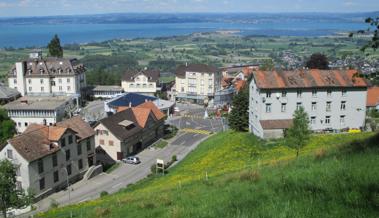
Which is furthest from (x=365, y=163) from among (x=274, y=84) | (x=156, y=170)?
(x=274, y=84)

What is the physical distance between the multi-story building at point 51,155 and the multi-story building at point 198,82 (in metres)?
46.4

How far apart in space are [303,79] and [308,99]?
7.13ft

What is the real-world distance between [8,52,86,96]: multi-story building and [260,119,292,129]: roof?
1818 inches

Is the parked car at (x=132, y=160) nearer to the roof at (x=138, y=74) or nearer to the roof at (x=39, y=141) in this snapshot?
the roof at (x=39, y=141)

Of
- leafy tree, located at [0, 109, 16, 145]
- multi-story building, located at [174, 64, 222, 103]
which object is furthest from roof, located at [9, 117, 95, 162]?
multi-story building, located at [174, 64, 222, 103]

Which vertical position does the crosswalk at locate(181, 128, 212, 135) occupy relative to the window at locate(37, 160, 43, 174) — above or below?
below

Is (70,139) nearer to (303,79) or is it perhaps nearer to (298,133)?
(298,133)

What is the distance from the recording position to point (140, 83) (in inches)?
3593

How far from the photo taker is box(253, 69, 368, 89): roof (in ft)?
148

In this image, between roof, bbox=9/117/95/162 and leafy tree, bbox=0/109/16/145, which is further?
leafy tree, bbox=0/109/16/145

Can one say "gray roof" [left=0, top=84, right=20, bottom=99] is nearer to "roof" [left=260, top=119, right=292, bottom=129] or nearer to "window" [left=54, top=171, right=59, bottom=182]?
"window" [left=54, top=171, right=59, bottom=182]

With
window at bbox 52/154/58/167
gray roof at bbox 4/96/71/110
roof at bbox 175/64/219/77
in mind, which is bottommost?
gray roof at bbox 4/96/71/110

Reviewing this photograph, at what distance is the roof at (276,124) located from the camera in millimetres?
43969

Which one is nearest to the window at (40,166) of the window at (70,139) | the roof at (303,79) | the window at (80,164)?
the window at (70,139)
